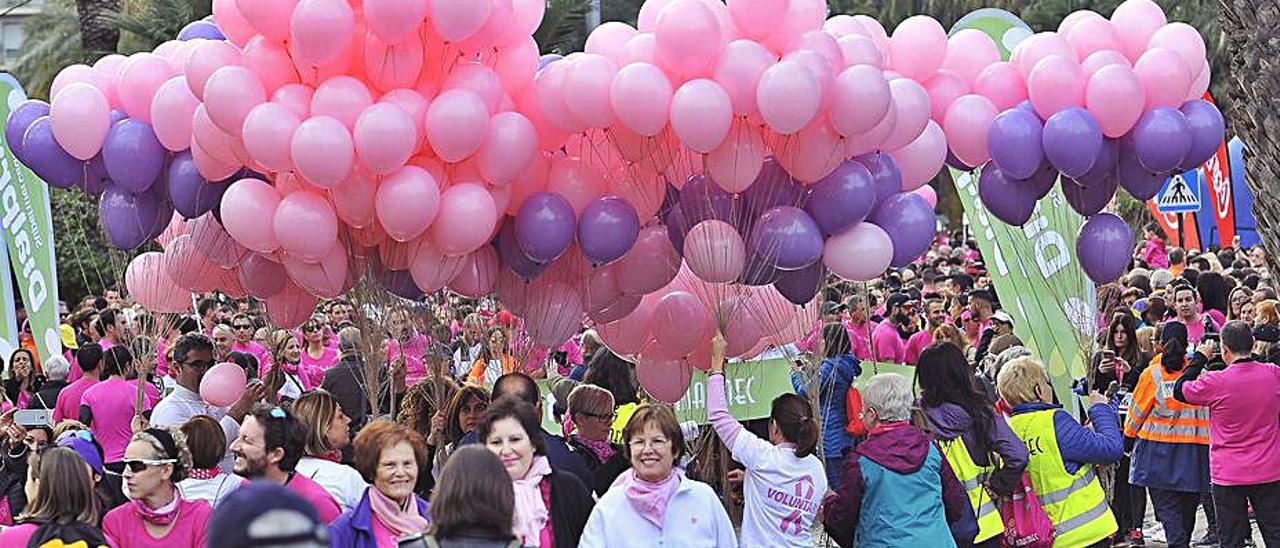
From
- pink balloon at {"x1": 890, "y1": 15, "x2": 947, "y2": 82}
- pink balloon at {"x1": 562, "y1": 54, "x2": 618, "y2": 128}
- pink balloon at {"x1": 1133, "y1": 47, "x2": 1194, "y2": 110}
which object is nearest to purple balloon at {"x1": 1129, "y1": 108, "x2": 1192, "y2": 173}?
pink balloon at {"x1": 1133, "y1": 47, "x2": 1194, "y2": 110}

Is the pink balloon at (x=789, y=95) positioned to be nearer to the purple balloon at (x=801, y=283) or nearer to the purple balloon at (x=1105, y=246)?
the purple balloon at (x=801, y=283)

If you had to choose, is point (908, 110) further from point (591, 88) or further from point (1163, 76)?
point (591, 88)

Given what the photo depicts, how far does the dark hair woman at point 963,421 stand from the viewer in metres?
8.33

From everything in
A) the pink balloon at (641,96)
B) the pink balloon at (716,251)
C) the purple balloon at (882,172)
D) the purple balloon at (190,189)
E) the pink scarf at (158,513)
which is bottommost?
the pink scarf at (158,513)

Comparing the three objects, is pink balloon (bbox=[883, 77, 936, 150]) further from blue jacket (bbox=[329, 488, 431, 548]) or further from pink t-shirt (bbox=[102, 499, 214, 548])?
pink t-shirt (bbox=[102, 499, 214, 548])

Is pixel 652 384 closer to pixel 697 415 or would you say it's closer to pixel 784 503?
pixel 697 415

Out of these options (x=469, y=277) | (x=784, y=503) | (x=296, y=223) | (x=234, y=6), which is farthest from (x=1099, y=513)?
(x=234, y=6)

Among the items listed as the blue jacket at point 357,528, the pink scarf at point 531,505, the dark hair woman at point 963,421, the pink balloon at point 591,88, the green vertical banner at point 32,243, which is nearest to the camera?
the blue jacket at point 357,528

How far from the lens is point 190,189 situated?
8055 millimetres

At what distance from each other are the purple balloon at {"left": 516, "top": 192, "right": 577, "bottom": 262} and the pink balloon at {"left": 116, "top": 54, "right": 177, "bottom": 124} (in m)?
1.79

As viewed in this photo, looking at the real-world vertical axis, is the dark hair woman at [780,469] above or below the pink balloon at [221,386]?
below

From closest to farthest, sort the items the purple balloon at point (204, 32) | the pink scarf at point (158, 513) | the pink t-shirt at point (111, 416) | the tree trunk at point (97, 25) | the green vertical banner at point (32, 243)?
the pink scarf at point (158, 513) < the purple balloon at point (204, 32) < the pink t-shirt at point (111, 416) < the green vertical banner at point (32, 243) < the tree trunk at point (97, 25)

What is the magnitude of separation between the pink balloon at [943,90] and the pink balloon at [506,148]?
192cm

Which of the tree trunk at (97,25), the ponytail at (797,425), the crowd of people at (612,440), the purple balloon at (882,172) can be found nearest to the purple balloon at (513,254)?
the crowd of people at (612,440)
